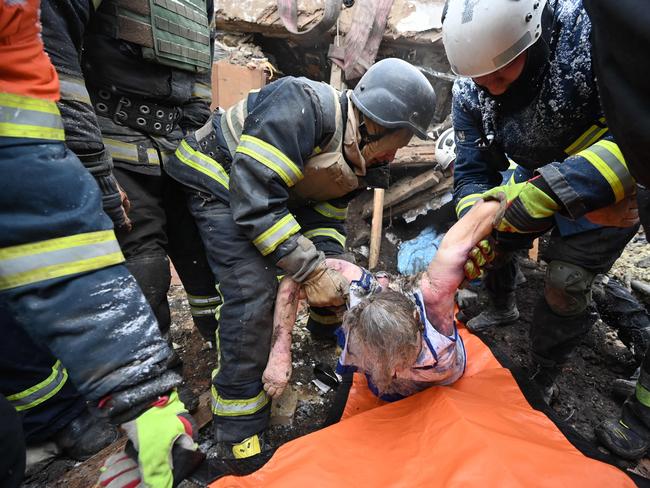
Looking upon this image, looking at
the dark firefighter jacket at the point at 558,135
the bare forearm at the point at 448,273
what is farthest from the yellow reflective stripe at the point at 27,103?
the dark firefighter jacket at the point at 558,135

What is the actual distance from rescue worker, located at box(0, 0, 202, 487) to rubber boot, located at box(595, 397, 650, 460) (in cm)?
220

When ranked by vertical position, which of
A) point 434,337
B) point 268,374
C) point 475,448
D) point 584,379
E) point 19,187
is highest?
point 19,187

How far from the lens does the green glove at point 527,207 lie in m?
1.62

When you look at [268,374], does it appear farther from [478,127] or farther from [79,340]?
[478,127]

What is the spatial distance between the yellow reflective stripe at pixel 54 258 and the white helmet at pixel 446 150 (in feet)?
13.8

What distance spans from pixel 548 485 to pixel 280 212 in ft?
4.97

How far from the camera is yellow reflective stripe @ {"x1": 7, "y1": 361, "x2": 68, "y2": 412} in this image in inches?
69.6

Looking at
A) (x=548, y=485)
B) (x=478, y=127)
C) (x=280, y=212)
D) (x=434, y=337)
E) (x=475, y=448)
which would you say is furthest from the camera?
(x=478, y=127)

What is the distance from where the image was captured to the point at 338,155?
2031 mm

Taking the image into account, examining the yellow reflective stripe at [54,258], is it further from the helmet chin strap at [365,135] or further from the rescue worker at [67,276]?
the helmet chin strap at [365,135]

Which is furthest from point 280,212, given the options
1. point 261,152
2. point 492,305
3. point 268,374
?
point 492,305

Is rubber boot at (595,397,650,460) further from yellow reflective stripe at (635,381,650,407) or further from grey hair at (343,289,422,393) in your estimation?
grey hair at (343,289,422,393)

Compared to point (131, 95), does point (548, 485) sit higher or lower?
lower

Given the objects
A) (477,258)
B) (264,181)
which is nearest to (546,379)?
(477,258)
